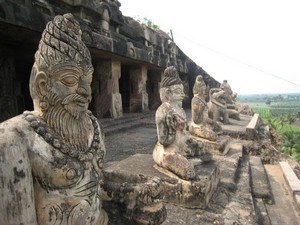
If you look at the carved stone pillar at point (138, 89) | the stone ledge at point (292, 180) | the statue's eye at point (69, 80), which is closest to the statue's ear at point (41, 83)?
the statue's eye at point (69, 80)

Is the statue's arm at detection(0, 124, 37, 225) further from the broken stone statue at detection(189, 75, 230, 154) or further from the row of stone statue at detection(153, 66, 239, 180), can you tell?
the broken stone statue at detection(189, 75, 230, 154)

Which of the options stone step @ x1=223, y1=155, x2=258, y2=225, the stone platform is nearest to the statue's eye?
the stone platform

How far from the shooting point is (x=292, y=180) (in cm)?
667

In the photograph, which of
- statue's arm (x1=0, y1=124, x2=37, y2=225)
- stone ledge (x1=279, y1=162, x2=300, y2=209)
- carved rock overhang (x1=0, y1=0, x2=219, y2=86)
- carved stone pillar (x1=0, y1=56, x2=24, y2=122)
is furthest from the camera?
carved stone pillar (x1=0, y1=56, x2=24, y2=122)

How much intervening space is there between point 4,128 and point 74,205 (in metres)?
0.70

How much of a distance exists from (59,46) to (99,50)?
6.02 m

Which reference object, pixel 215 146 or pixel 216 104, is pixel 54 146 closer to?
pixel 215 146

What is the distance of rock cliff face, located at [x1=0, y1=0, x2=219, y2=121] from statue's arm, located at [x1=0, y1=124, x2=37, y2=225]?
11.3 feet

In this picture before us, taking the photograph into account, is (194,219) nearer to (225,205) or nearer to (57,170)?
(225,205)

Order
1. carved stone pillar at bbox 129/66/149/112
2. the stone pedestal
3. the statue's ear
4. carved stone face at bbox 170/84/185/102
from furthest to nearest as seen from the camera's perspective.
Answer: carved stone pillar at bbox 129/66/149/112 < the stone pedestal < carved stone face at bbox 170/84/185/102 < the statue's ear

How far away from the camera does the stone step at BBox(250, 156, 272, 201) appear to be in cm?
563

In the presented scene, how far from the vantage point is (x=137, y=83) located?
12.6 metres

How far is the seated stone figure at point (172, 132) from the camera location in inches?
156

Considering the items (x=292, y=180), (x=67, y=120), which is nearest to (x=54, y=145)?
(x=67, y=120)
